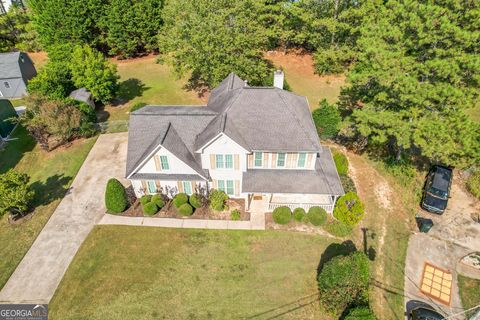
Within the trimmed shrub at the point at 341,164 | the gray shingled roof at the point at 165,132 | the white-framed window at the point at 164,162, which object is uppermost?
the gray shingled roof at the point at 165,132

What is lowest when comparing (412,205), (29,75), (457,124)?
(412,205)

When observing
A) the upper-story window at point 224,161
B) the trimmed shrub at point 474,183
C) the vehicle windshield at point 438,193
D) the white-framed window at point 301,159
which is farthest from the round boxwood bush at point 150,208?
the trimmed shrub at point 474,183

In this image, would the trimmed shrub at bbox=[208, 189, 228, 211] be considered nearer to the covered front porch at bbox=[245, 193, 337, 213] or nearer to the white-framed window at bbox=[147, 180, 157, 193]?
the covered front porch at bbox=[245, 193, 337, 213]

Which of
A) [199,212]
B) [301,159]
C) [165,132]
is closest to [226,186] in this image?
[199,212]

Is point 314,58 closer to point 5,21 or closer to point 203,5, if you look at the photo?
point 203,5

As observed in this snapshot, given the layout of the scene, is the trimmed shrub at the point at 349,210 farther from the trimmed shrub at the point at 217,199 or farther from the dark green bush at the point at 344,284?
the trimmed shrub at the point at 217,199

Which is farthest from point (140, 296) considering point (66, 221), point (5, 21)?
point (5, 21)
